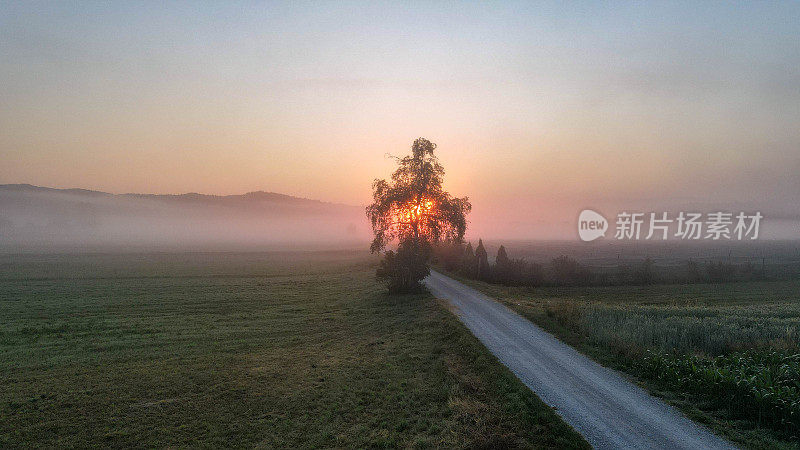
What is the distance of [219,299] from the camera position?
36781 millimetres

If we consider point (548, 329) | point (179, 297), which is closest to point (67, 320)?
point (179, 297)

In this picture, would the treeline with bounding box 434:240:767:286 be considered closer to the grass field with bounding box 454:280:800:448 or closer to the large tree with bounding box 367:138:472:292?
the large tree with bounding box 367:138:472:292

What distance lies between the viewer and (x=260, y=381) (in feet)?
55.0

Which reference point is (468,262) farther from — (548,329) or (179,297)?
(179,297)

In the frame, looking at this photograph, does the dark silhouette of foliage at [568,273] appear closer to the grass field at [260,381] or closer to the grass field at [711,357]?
the grass field at [711,357]

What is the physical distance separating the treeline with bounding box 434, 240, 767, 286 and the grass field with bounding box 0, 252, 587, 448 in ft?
68.1

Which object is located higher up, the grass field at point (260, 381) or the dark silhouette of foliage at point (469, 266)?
the dark silhouette of foliage at point (469, 266)

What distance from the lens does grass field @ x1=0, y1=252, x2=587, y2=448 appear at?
11859 millimetres

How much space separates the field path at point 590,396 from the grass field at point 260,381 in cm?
84

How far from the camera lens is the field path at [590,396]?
965 centimetres

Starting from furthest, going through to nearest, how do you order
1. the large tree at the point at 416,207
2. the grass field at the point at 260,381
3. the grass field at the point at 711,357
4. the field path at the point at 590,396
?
the large tree at the point at 416,207
the grass field at the point at 260,381
the grass field at the point at 711,357
the field path at the point at 590,396

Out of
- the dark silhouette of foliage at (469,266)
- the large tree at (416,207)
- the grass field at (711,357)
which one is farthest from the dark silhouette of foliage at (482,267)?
the grass field at (711,357)

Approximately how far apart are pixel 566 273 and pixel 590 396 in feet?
132

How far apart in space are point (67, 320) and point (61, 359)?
11021mm
